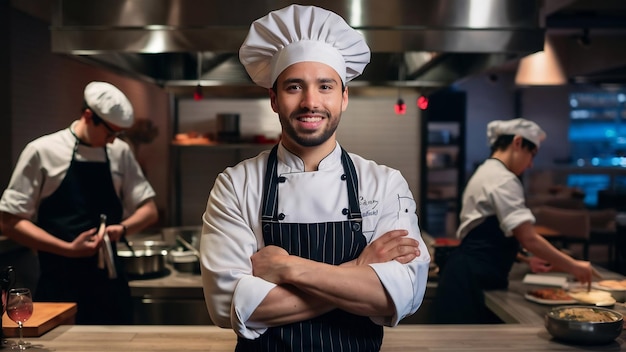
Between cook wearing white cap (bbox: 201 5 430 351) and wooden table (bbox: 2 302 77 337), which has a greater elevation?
cook wearing white cap (bbox: 201 5 430 351)

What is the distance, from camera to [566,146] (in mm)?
10602

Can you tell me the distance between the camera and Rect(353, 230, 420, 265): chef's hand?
1.55 metres

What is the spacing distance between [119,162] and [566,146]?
903cm

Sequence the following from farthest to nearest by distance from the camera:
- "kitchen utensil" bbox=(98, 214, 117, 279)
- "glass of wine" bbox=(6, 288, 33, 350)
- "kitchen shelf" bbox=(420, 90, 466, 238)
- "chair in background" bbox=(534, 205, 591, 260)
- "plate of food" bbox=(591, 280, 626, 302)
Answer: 1. "kitchen shelf" bbox=(420, 90, 466, 238)
2. "chair in background" bbox=(534, 205, 591, 260)
3. "kitchen utensil" bbox=(98, 214, 117, 279)
4. "plate of food" bbox=(591, 280, 626, 302)
5. "glass of wine" bbox=(6, 288, 33, 350)

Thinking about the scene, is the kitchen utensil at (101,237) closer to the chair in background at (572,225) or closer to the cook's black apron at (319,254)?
the cook's black apron at (319,254)

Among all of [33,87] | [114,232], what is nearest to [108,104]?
[114,232]

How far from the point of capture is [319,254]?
1580 millimetres

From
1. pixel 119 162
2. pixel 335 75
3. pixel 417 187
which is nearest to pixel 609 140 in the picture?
pixel 417 187

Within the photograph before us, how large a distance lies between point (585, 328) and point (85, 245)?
205 centimetres

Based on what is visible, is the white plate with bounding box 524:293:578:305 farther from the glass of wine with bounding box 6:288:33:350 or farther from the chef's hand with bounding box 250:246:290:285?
the glass of wine with bounding box 6:288:33:350

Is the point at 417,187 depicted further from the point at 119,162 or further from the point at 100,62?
the point at 100,62

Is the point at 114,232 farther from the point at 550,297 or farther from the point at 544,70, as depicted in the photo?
the point at 544,70

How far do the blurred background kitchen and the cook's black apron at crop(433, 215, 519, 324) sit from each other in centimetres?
82

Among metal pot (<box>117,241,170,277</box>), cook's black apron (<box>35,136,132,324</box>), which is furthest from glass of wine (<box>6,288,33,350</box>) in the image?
metal pot (<box>117,241,170,277</box>)
